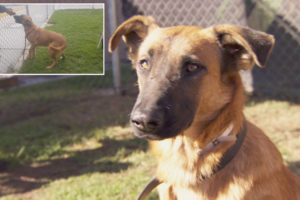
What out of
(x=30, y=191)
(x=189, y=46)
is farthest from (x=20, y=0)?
(x=30, y=191)

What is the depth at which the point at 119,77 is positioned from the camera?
6.61 meters

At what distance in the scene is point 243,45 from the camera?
251 cm

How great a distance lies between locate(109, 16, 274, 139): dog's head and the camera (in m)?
2.39

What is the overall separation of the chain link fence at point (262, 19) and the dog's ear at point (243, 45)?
3.96 meters

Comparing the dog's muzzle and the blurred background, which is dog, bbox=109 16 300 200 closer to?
the dog's muzzle

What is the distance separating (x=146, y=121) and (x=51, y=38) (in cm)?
70

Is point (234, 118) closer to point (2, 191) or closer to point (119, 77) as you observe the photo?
point (2, 191)

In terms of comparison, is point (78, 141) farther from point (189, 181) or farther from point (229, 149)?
point (229, 149)

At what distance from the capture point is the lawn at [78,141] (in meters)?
4.32

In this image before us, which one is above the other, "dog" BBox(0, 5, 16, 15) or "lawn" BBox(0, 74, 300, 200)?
"dog" BBox(0, 5, 16, 15)

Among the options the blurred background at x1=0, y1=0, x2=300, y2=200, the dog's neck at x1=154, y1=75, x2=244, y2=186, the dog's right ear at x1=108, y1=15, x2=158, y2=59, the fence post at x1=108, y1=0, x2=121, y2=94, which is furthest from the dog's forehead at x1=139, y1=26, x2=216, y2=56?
the fence post at x1=108, y1=0, x2=121, y2=94

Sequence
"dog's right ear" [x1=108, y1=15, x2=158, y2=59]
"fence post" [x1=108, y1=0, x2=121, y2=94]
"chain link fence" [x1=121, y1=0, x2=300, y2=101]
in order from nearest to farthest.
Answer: "dog's right ear" [x1=108, y1=15, x2=158, y2=59] < "fence post" [x1=108, y1=0, x2=121, y2=94] < "chain link fence" [x1=121, y1=0, x2=300, y2=101]

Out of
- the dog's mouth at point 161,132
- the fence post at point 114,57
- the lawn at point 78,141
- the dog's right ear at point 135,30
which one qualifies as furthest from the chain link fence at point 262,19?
the dog's mouth at point 161,132

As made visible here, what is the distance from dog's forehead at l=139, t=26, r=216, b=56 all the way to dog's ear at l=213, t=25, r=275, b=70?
0.25ft
